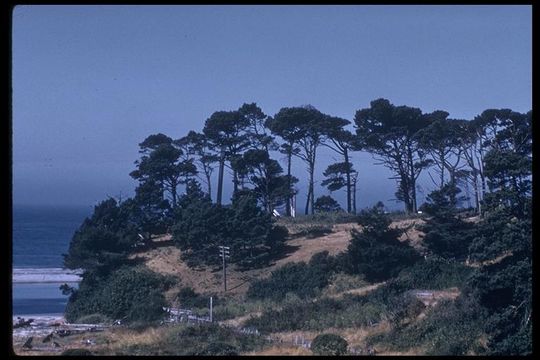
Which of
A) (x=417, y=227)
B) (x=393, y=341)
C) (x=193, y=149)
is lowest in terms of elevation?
(x=393, y=341)

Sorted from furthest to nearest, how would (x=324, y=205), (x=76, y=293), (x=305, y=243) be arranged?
(x=324, y=205) → (x=305, y=243) → (x=76, y=293)

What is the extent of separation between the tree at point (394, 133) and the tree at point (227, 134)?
4349 mm

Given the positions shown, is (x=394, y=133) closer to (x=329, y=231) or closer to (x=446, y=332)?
(x=329, y=231)

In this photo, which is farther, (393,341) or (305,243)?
(305,243)

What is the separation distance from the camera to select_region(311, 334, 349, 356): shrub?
10038 mm

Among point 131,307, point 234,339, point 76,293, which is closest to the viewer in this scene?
point 234,339

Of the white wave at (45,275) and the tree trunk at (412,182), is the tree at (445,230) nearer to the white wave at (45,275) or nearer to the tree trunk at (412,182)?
the tree trunk at (412,182)

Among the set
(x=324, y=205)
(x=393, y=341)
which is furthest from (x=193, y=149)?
(x=393, y=341)

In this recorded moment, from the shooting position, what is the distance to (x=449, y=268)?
18.8 metres

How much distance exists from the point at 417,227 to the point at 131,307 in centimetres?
926

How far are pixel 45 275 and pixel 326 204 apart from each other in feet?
39.7

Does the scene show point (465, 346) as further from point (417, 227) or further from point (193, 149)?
point (193, 149)

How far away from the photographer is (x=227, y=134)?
29.3m

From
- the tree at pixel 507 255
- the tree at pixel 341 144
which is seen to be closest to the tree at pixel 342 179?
the tree at pixel 341 144
